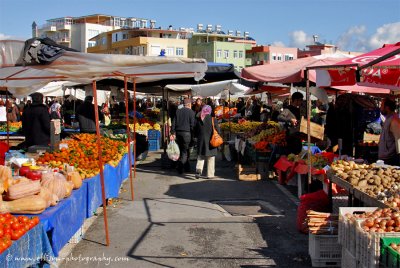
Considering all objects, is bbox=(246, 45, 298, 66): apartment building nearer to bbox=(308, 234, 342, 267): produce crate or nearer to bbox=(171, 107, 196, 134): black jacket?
bbox=(171, 107, 196, 134): black jacket

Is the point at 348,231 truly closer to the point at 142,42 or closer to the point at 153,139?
the point at 153,139

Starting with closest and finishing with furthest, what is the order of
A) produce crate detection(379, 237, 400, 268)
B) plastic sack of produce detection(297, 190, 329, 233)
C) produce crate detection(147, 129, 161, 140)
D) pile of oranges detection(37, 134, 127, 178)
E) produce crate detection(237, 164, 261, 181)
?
produce crate detection(379, 237, 400, 268), plastic sack of produce detection(297, 190, 329, 233), pile of oranges detection(37, 134, 127, 178), produce crate detection(237, 164, 261, 181), produce crate detection(147, 129, 161, 140)

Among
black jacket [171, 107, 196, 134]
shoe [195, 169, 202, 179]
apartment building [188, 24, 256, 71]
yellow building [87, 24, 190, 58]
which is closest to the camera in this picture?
shoe [195, 169, 202, 179]

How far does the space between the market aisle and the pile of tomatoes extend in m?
1.23

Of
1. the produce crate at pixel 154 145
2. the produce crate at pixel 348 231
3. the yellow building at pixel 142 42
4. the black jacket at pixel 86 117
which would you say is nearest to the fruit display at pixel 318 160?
the produce crate at pixel 348 231

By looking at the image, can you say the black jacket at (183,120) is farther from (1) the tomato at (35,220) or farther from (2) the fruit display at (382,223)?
(2) the fruit display at (382,223)

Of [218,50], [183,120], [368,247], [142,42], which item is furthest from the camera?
[218,50]

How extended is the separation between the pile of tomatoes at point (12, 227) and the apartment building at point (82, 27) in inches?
4246

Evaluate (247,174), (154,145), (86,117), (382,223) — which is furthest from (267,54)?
(382,223)

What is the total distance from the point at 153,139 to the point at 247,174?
23.4 ft

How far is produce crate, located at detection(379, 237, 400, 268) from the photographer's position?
12.2ft

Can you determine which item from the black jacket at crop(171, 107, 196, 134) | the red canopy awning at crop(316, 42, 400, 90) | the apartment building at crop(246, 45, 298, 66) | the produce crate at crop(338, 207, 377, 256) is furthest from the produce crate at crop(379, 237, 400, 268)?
the apartment building at crop(246, 45, 298, 66)

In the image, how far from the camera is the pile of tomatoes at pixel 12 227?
4151 millimetres

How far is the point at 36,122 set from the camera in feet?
33.6
